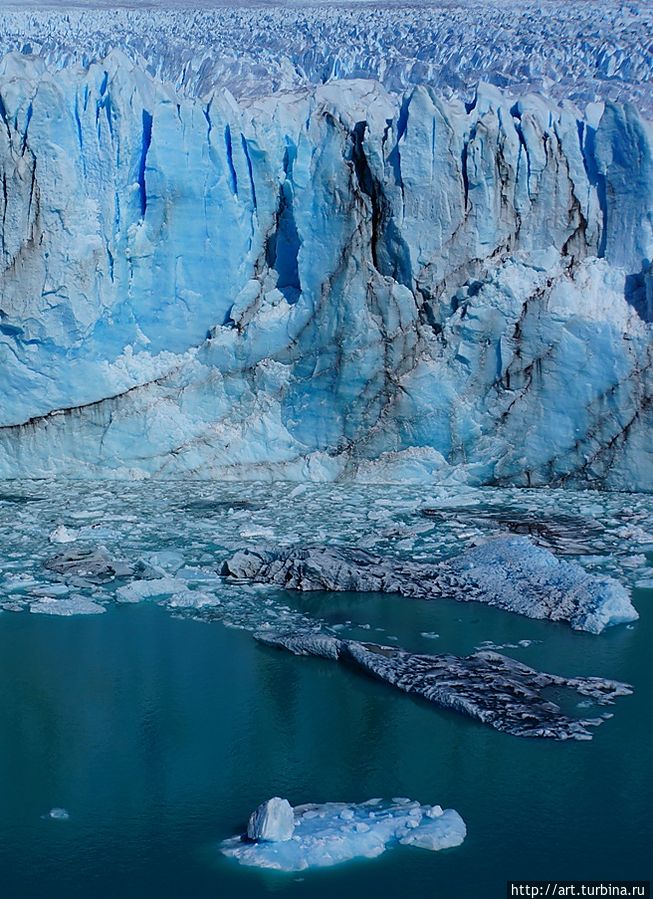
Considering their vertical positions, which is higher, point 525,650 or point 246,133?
point 246,133

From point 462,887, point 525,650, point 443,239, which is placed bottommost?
point 462,887

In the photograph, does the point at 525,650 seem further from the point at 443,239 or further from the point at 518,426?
the point at 443,239

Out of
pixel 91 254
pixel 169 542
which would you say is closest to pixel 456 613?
pixel 169 542

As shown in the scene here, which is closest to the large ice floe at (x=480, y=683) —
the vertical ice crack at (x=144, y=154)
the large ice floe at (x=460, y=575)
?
the large ice floe at (x=460, y=575)

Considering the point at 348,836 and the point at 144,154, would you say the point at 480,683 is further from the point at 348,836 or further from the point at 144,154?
the point at 144,154

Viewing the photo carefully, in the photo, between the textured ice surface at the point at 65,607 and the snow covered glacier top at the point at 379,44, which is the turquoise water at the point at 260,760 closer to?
the textured ice surface at the point at 65,607

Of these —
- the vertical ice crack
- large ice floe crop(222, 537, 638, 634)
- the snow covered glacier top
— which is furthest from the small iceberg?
the snow covered glacier top

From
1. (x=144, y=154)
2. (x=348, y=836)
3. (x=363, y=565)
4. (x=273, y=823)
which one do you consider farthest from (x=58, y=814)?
(x=144, y=154)
